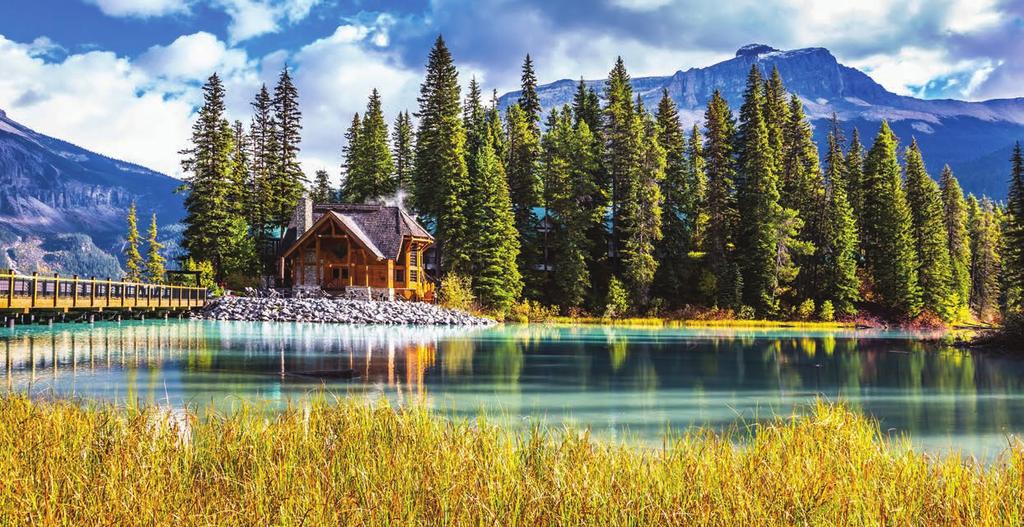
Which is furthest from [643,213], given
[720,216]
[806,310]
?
[806,310]

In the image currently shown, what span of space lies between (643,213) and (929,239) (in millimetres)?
21168

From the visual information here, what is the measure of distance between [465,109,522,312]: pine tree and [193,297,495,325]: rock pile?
19.1 feet

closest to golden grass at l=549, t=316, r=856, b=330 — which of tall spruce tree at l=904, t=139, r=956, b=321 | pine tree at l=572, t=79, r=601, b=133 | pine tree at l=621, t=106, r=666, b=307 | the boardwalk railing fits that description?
pine tree at l=621, t=106, r=666, b=307

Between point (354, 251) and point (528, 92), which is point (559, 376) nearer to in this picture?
point (354, 251)

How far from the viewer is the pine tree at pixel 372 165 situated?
184 ft

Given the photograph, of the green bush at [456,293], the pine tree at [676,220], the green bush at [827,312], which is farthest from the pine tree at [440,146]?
the green bush at [827,312]

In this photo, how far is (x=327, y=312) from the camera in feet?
124

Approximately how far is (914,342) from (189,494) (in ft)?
110

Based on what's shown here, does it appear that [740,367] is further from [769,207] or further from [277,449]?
[769,207]

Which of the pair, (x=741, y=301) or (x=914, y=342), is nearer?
(x=914, y=342)

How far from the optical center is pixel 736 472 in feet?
17.4

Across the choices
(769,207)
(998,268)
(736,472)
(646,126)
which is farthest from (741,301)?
(736,472)

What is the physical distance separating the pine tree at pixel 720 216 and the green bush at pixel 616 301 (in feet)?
18.1

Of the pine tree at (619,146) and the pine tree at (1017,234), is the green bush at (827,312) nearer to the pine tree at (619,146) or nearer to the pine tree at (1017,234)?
the pine tree at (1017,234)
